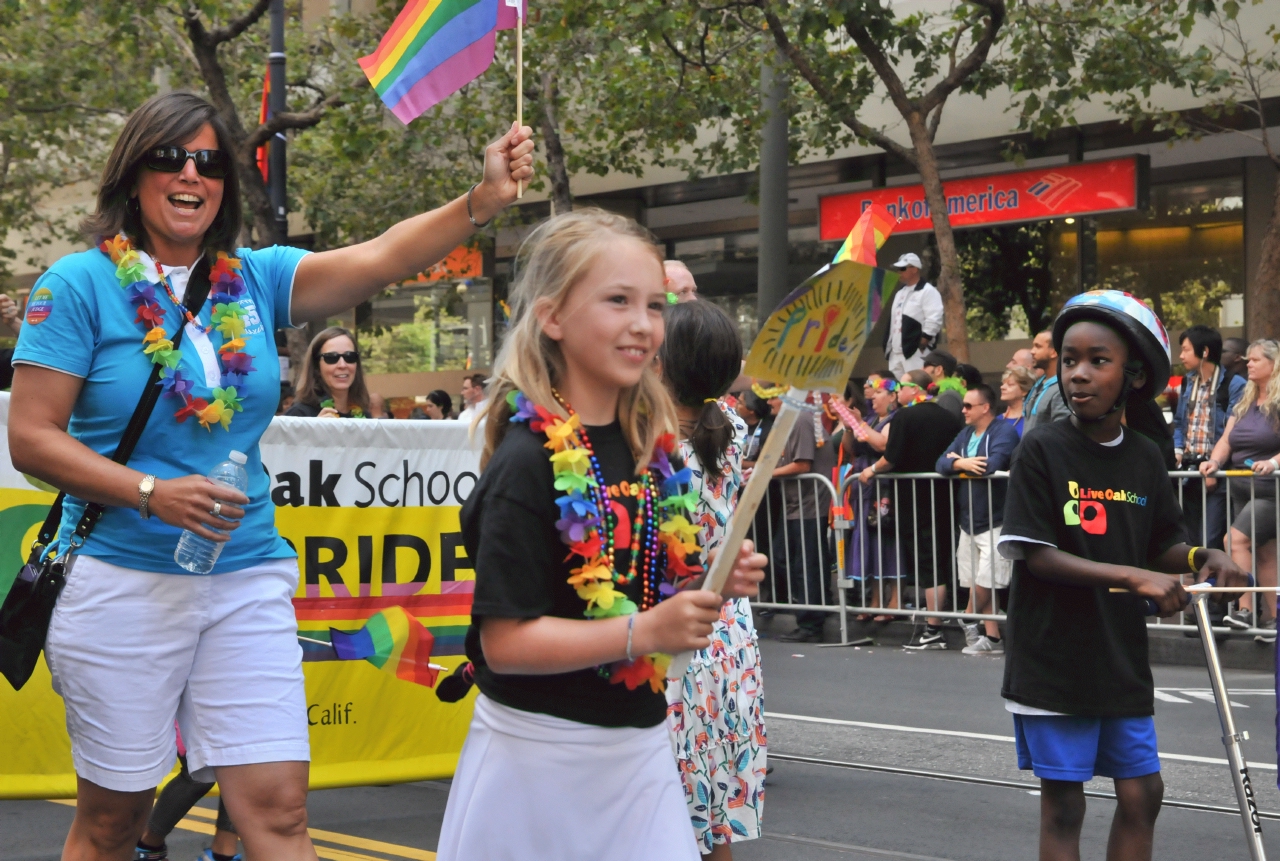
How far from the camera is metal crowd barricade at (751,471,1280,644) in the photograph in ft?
32.2

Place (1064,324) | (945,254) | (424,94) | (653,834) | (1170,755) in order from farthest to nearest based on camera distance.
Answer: (945,254)
(1170,755)
(1064,324)
(424,94)
(653,834)

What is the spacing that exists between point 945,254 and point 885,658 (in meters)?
4.20

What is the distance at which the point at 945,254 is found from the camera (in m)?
12.5

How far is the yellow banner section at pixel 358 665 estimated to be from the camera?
529 centimetres

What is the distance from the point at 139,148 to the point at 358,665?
290 centimetres

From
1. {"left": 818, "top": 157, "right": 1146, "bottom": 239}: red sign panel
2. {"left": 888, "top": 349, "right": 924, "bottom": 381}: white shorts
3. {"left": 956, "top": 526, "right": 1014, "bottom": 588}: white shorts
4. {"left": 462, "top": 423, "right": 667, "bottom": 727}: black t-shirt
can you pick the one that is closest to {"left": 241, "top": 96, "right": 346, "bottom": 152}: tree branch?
{"left": 818, "top": 157, "right": 1146, "bottom": 239}: red sign panel

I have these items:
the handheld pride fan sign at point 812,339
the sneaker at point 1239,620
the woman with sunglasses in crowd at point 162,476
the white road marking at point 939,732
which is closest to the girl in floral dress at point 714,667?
the woman with sunglasses in crowd at point 162,476

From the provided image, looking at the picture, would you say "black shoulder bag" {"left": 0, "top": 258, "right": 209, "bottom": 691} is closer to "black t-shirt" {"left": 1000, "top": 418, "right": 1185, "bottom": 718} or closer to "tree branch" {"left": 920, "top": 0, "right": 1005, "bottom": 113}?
"black t-shirt" {"left": 1000, "top": 418, "right": 1185, "bottom": 718}

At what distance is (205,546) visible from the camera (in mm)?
3025

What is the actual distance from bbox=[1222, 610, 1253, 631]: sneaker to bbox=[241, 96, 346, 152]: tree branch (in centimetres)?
997

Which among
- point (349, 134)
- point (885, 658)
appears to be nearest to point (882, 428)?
point (885, 658)

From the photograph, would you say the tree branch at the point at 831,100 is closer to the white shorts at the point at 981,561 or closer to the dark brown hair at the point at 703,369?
the white shorts at the point at 981,561

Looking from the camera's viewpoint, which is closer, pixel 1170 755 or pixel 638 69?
pixel 1170 755

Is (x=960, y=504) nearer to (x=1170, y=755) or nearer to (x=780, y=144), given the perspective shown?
(x=1170, y=755)
